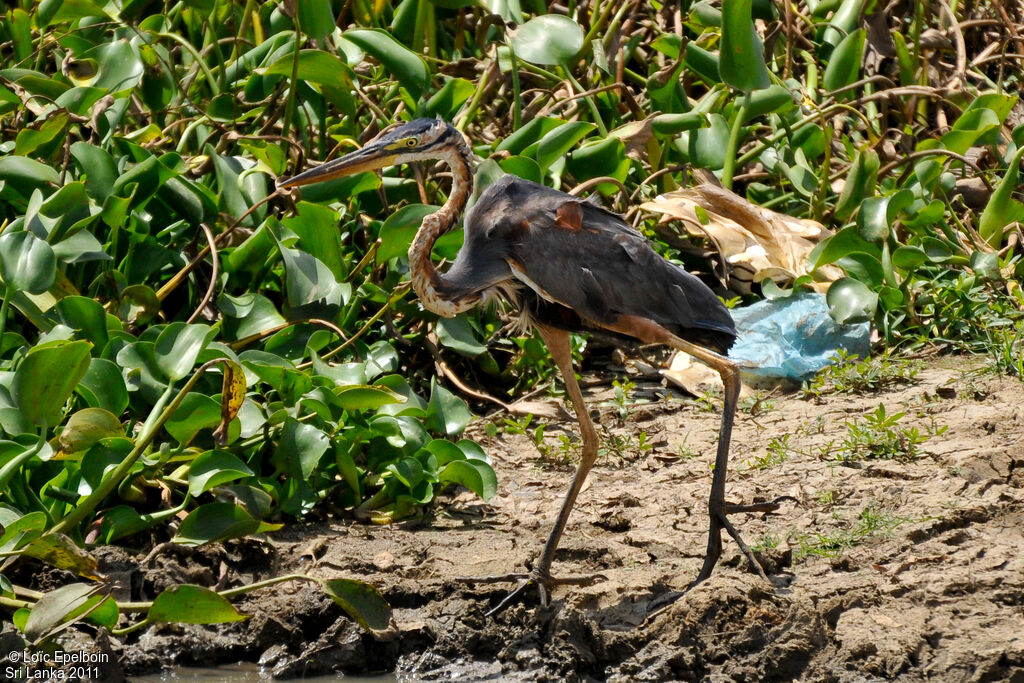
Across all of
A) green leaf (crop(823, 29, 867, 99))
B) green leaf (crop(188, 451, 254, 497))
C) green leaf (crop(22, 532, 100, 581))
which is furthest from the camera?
green leaf (crop(823, 29, 867, 99))

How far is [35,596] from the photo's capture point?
11.1 ft

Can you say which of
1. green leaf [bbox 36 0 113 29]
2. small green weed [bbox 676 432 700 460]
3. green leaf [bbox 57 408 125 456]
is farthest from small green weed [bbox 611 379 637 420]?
green leaf [bbox 36 0 113 29]

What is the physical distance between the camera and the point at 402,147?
160 inches

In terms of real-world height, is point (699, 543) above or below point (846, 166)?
below

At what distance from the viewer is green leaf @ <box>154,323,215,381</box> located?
3.98 meters

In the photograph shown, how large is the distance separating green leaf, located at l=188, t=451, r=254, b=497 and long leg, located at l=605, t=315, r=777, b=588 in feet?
4.38

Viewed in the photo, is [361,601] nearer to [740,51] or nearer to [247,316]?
[247,316]

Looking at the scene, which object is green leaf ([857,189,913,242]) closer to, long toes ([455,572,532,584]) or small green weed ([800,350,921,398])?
small green weed ([800,350,921,398])

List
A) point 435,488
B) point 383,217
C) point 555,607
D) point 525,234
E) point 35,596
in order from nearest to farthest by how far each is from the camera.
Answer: point 35,596, point 555,607, point 525,234, point 435,488, point 383,217

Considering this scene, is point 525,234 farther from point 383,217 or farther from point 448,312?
point 383,217

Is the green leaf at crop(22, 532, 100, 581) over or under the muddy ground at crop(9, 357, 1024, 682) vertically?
over

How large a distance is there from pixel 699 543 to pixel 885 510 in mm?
662

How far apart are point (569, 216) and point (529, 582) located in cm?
124

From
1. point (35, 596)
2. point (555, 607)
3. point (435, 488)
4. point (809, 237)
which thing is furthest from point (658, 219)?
point (35, 596)
